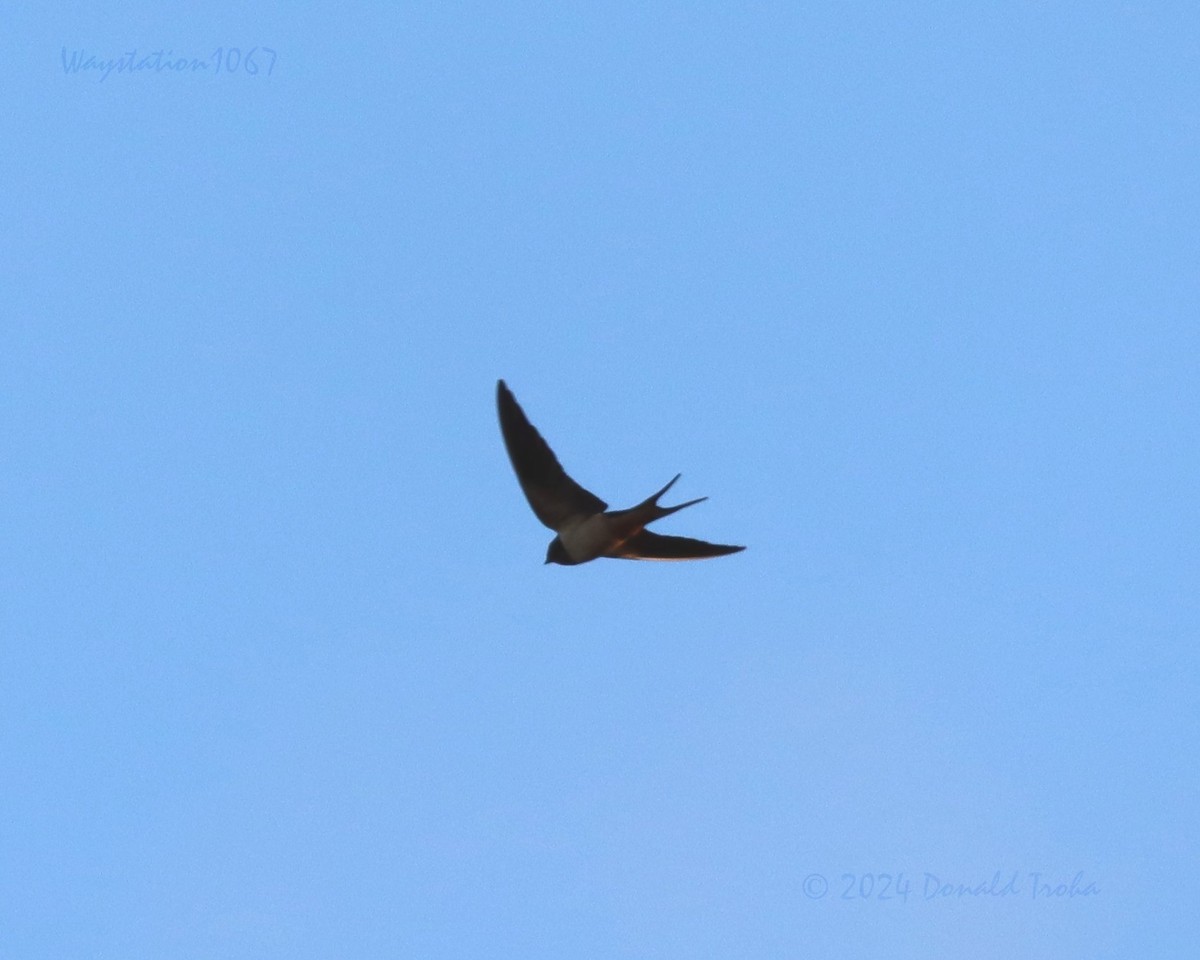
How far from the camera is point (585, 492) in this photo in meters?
15.4

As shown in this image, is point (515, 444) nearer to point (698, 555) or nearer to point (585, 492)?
point (585, 492)

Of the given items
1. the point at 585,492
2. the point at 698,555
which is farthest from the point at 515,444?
the point at 698,555

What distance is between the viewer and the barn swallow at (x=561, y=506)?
15.3 m

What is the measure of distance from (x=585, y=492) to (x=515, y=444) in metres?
0.93

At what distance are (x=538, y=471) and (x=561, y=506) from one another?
1.57 ft

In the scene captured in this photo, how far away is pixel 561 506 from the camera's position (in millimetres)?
15570

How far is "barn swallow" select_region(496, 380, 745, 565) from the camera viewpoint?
15266mm

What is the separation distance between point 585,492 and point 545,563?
1.05 metres

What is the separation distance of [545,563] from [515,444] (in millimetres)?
1481

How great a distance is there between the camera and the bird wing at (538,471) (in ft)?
50.2

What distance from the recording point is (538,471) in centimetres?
1544

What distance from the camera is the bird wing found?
1529 cm

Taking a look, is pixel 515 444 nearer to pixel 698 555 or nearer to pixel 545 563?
pixel 545 563
